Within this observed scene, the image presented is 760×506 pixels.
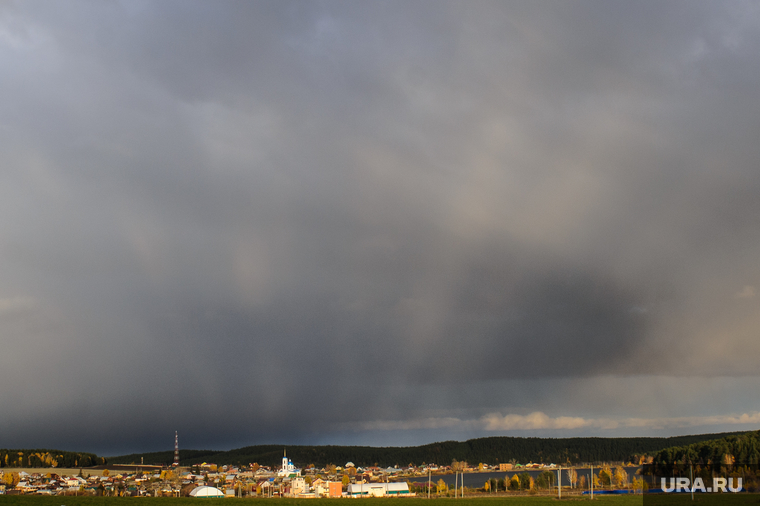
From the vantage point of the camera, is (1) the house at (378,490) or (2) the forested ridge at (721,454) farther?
(1) the house at (378,490)

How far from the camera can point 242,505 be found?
79500mm

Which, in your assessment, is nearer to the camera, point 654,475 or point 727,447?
point 727,447

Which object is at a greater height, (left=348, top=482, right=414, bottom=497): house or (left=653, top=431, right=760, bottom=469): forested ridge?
(left=653, top=431, right=760, bottom=469): forested ridge

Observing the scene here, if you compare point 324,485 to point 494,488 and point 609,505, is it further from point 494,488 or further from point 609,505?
A: point 609,505

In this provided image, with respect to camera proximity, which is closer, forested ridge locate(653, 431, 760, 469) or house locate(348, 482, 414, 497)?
forested ridge locate(653, 431, 760, 469)

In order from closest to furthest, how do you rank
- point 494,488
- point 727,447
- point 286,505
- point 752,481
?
point 286,505, point 752,481, point 727,447, point 494,488

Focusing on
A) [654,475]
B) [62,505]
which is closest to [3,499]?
[62,505]

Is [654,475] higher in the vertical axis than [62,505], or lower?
lower

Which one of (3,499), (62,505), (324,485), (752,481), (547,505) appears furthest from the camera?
(324,485)

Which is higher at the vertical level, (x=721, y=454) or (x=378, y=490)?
(x=721, y=454)

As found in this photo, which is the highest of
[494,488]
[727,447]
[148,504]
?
[148,504]

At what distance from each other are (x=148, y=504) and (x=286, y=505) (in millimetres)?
16918

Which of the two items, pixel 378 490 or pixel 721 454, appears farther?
pixel 378 490

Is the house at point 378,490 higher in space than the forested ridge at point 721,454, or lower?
lower
